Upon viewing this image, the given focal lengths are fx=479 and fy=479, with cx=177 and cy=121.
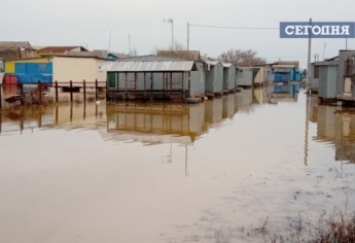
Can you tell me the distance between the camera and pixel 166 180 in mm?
8680

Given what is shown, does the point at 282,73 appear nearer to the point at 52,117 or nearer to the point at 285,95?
the point at 285,95

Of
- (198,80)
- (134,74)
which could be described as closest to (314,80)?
(198,80)

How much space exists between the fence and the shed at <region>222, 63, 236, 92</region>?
11.0 m

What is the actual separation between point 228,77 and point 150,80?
14.3 meters

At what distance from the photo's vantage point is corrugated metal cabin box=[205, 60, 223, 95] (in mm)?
32556

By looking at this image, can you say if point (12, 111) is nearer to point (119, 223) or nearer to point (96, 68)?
point (96, 68)

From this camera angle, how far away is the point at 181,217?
259 inches

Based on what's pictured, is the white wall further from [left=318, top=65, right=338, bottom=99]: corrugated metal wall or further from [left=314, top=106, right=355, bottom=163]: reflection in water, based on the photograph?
[left=314, top=106, right=355, bottom=163]: reflection in water

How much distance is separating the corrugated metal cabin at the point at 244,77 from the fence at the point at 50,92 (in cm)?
2103

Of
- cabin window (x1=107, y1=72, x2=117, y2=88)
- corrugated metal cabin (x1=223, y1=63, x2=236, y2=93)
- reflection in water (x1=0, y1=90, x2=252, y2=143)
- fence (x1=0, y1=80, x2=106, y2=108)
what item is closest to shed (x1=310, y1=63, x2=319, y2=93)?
corrugated metal cabin (x1=223, y1=63, x2=236, y2=93)

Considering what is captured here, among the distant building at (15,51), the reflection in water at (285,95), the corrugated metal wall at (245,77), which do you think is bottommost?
the reflection in water at (285,95)

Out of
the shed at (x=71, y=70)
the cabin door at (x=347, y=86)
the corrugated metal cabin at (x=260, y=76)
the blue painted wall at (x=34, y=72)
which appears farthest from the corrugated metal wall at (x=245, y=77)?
the cabin door at (x=347, y=86)

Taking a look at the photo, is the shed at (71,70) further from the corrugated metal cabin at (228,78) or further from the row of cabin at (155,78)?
the corrugated metal cabin at (228,78)

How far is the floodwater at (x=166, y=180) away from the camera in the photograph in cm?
621
